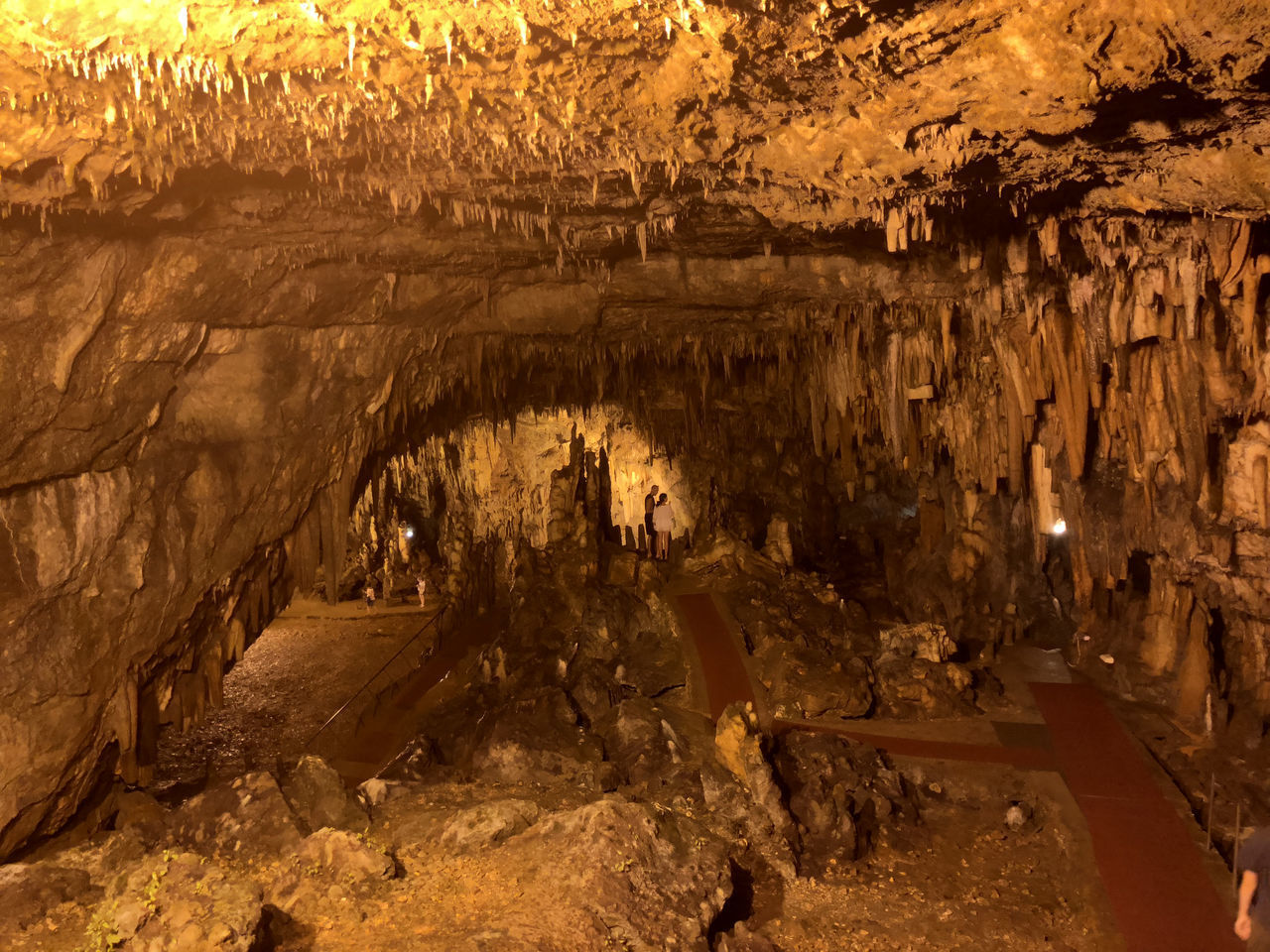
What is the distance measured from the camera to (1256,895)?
4738mm

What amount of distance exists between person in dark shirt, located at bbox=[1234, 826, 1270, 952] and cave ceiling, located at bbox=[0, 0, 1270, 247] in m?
4.40

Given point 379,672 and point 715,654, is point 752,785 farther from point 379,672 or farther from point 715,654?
point 379,672

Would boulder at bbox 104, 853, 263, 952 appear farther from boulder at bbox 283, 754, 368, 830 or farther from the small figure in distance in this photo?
the small figure in distance

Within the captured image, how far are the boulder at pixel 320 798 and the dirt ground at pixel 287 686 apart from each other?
11.4 feet

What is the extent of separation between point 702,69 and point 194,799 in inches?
304

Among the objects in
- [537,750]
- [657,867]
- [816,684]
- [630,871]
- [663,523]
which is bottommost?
[537,750]

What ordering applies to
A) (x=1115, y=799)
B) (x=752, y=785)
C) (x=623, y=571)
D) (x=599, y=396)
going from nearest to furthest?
(x=1115, y=799)
(x=752, y=785)
(x=599, y=396)
(x=623, y=571)

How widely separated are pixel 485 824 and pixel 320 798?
1777 mm

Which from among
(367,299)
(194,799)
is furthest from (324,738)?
(367,299)

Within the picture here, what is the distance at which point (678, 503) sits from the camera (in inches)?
735

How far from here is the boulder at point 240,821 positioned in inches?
297

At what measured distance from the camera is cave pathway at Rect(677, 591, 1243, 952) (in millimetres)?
6555

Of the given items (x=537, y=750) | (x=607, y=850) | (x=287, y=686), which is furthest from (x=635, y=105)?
→ (x=287, y=686)

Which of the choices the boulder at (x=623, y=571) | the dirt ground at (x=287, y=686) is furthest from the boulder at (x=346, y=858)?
the boulder at (x=623, y=571)
